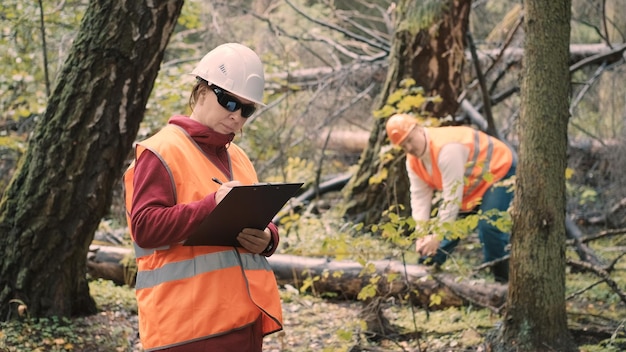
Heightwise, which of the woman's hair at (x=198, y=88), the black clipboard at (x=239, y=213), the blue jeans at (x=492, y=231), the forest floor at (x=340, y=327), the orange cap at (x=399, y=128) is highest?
the woman's hair at (x=198, y=88)

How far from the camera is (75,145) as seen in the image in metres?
4.87

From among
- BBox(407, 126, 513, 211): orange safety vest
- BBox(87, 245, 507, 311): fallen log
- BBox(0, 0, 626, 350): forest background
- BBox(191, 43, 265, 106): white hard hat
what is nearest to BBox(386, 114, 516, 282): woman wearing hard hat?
BBox(407, 126, 513, 211): orange safety vest

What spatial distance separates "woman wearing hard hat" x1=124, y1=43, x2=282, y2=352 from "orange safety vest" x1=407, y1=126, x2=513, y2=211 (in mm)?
3182

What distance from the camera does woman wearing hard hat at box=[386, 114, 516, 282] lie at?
5.72 metres

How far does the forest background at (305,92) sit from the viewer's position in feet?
26.5

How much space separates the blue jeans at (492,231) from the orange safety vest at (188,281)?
352 centimetres

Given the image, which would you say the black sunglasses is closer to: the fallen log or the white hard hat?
the white hard hat

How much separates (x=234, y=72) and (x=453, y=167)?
320 centimetres

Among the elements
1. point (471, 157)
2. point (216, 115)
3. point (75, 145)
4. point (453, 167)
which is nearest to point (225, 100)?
point (216, 115)

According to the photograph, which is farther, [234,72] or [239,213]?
[234,72]

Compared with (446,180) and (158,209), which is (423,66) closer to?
(446,180)

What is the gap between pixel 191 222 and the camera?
101 inches

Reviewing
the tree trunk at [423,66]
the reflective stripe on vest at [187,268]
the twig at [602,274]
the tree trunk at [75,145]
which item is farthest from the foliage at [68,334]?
the tree trunk at [423,66]

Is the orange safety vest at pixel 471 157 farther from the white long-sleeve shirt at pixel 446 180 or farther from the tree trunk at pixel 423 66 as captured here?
the tree trunk at pixel 423 66
